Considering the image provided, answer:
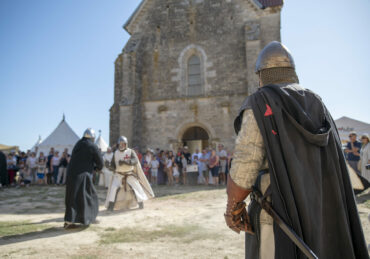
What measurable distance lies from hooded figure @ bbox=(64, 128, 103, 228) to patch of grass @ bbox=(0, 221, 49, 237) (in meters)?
0.63

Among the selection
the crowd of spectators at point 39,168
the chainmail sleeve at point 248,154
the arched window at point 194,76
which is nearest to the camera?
the chainmail sleeve at point 248,154

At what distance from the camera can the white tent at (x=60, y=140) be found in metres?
19.8

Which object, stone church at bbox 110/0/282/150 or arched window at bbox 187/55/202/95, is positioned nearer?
stone church at bbox 110/0/282/150

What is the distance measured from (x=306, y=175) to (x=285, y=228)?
0.35m

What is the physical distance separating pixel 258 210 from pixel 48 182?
51.5ft

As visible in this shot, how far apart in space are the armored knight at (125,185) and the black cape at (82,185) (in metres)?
1.30

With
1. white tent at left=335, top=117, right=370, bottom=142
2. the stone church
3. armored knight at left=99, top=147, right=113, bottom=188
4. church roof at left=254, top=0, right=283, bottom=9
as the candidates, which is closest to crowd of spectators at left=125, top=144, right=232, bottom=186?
armored knight at left=99, top=147, right=113, bottom=188

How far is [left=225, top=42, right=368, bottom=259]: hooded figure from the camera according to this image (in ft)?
5.41

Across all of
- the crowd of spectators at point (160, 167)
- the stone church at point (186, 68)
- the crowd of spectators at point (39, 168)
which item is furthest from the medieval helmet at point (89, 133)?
the stone church at point (186, 68)

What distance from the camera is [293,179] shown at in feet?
5.46

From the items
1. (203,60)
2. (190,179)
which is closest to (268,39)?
(203,60)

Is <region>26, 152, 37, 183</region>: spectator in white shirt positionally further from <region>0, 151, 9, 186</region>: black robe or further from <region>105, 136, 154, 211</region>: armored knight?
<region>105, 136, 154, 211</region>: armored knight

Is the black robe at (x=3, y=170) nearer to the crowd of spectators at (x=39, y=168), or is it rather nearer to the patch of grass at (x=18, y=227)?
the crowd of spectators at (x=39, y=168)

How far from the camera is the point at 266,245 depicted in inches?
71.9
